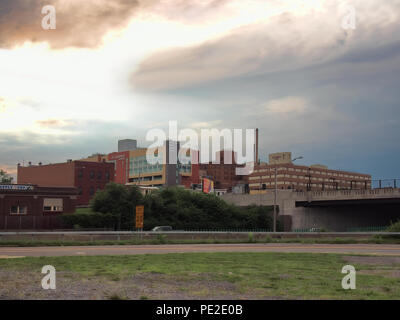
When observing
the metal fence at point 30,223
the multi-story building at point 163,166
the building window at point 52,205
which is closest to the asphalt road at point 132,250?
the metal fence at point 30,223

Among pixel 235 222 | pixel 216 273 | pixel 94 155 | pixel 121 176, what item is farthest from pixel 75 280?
pixel 94 155

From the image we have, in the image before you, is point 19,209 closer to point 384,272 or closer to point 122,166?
point 384,272

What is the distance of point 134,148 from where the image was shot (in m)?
185

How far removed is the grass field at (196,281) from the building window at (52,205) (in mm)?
62044

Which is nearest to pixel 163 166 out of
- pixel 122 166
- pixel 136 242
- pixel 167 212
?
pixel 122 166

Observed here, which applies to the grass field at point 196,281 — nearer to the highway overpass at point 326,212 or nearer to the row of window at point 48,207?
the row of window at point 48,207

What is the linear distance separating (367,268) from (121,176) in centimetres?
16283

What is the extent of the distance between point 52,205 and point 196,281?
7025 centimetres

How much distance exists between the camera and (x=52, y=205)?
81.0 metres

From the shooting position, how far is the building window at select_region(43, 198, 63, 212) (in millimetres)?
80438

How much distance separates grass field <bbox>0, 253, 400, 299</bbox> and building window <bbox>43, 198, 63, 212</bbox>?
6204 centimetres

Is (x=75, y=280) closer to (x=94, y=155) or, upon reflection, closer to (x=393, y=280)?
(x=393, y=280)
